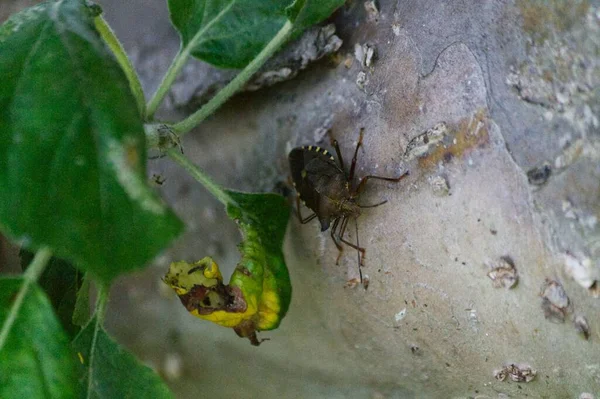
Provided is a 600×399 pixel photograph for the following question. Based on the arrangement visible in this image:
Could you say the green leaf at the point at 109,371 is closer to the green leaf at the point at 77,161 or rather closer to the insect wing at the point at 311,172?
the green leaf at the point at 77,161

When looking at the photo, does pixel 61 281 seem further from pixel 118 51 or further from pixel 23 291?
pixel 118 51

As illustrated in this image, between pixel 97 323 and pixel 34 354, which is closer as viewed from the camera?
Answer: pixel 34 354

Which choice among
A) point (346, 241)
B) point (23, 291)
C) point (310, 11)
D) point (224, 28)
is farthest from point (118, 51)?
point (346, 241)

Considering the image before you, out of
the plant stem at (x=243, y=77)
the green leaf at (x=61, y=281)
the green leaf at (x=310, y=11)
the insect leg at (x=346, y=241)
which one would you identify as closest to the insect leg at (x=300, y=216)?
the insect leg at (x=346, y=241)

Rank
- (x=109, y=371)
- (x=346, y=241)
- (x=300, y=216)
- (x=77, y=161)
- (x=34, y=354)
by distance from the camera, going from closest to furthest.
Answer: (x=77, y=161)
(x=34, y=354)
(x=109, y=371)
(x=346, y=241)
(x=300, y=216)

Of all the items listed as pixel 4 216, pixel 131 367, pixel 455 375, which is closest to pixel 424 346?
pixel 455 375

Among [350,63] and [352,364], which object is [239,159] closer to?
[350,63]

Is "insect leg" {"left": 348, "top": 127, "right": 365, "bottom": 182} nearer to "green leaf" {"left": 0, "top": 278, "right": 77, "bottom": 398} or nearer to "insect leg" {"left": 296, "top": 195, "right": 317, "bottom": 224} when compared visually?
"insect leg" {"left": 296, "top": 195, "right": 317, "bottom": 224}
